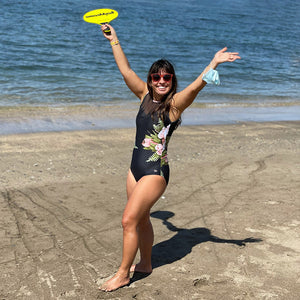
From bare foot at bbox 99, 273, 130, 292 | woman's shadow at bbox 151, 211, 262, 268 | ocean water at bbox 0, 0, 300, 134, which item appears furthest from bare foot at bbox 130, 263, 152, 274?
ocean water at bbox 0, 0, 300, 134

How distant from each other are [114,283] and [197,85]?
5.63 ft

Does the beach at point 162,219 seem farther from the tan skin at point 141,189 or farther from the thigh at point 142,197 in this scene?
the thigh at point 142,197

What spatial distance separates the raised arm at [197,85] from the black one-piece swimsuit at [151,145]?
6.4 inches

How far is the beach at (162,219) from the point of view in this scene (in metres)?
4.15

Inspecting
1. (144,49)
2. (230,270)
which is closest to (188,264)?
(230,270)

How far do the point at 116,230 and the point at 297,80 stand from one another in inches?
600

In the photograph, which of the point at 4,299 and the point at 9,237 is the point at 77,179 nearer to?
the point at 9,237

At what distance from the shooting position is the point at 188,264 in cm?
453

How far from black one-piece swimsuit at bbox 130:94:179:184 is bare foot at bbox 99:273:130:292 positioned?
82cm

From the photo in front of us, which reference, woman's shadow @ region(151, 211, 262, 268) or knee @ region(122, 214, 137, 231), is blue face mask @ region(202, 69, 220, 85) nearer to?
knee @ region(122, 214, 137, 231)

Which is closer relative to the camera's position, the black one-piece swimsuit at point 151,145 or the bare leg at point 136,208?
the bare leg at point 136,208

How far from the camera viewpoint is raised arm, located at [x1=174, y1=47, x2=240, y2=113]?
12.3 ft

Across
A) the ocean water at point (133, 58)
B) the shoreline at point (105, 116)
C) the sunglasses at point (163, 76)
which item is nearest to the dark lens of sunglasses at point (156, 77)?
the sunglasses at point (163, 76)

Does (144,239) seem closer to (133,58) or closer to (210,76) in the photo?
(210,76)
